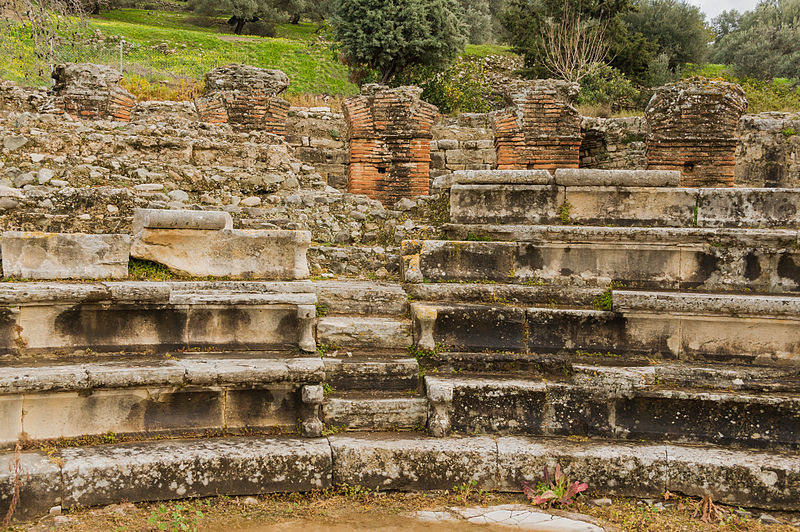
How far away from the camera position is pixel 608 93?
1819 centimetres

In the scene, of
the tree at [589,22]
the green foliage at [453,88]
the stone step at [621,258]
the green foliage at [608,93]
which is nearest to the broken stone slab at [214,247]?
the stone step at [621,258]

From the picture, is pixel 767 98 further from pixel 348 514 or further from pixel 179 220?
pixel 348 514

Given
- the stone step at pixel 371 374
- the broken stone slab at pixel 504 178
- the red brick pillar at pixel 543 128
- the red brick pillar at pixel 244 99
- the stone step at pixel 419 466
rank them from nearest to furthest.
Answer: the stone step at pixel 419 466 → the stone step at pixel 371 374 → the broken stone slab at pixel 504 178 → the red brick pillar at pixel 543 128 → the red brick pillar at pixel 244 99

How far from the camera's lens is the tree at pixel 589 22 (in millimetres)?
22125

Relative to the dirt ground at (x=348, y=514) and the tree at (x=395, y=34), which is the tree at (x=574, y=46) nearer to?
the tree at (x=395, y=34)

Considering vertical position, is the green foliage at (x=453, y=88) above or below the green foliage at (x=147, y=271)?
above

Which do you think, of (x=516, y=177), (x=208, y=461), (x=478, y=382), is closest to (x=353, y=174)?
(x=516, y=177)

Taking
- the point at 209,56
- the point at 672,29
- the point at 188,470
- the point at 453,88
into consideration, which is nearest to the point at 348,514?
the point at 188,470

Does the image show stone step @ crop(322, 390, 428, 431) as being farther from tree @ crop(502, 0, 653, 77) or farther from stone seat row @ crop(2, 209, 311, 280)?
tree @ crop(502, 0, 653, 77)

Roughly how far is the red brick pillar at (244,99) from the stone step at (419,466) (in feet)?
20.2

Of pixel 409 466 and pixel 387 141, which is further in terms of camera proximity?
pixel 387 141

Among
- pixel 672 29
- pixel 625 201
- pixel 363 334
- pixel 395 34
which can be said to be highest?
pixel 672 29

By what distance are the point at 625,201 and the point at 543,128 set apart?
3573 millimetres

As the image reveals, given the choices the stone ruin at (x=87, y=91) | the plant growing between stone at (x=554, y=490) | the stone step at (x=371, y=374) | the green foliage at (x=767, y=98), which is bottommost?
the plant growing between stone at (x=554, y=490)
